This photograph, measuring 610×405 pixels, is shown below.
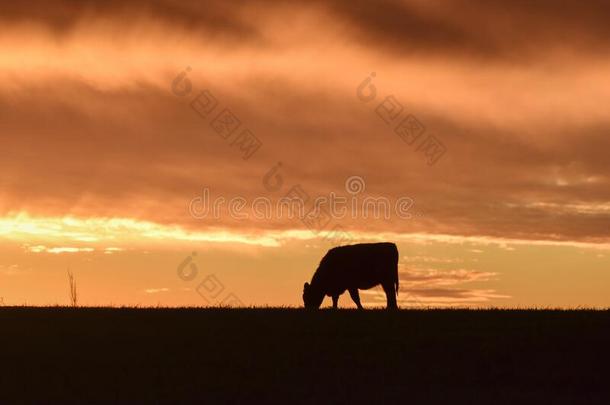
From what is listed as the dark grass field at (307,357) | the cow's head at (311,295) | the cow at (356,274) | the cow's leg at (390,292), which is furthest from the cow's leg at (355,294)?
the dark grass field at (307,357)

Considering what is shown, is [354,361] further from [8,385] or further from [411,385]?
[8,385]

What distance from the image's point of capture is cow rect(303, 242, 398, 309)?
38062mm

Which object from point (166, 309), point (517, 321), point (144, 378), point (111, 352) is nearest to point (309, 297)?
point (166, 309)

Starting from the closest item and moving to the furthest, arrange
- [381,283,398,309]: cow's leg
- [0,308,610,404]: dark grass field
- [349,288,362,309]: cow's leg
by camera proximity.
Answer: [0,308,610,404]: dark grass field
[381,283,398,309]: cow's leg
[349,288,362,309]: cow's leg

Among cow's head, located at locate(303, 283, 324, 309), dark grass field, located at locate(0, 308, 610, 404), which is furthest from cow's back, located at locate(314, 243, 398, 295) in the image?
dark grass field, located at locate(0, 308, 610, 404)

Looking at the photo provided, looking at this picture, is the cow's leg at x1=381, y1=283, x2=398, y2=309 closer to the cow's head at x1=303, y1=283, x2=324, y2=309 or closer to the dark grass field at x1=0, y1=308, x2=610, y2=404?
the cow's head at x1=303, y1=283, x2=324, y2=309

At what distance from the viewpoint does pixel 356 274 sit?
125 ft

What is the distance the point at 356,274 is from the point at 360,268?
0.28 metres

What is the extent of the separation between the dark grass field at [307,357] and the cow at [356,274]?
9.85 metres

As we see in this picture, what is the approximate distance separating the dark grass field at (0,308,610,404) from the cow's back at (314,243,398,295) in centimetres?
986

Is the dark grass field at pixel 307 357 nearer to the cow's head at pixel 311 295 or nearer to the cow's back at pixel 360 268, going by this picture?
the cow's back at pixel 360 268

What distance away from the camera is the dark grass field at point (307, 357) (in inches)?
704

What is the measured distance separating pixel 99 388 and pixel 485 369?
775 centimetres

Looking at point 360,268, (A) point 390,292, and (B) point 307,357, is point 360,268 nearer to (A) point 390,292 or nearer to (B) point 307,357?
(A) point 390,292
